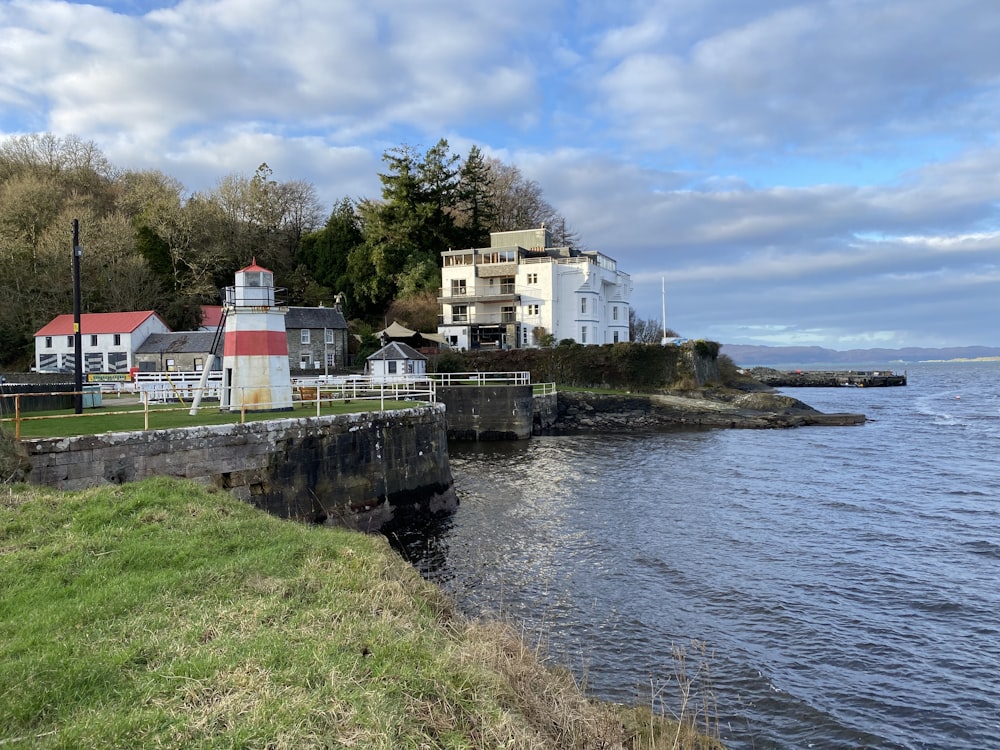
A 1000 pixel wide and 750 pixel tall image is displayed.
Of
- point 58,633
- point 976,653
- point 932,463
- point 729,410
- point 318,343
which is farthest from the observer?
point 318,343

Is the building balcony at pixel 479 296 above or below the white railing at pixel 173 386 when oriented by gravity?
above

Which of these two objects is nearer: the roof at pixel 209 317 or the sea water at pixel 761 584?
the sea water at pixel 761 584

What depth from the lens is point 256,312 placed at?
1794cm

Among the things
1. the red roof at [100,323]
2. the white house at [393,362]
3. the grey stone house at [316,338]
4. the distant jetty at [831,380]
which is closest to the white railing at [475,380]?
the white house at [393,362]

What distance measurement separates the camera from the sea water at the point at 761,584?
324 inches

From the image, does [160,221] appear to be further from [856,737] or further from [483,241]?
[856,737]

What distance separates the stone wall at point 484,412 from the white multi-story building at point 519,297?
1938cm

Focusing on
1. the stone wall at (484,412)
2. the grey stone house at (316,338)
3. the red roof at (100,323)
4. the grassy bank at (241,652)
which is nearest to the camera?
the grassy bank at (241,652)

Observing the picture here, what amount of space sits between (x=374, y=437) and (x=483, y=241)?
173ft

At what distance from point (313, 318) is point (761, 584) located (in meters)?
43.7

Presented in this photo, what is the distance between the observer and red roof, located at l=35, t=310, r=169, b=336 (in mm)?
43531

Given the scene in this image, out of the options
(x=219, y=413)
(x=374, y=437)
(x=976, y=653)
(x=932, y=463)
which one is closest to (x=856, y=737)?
(x=976, y=653)

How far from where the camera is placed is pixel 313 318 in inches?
1988

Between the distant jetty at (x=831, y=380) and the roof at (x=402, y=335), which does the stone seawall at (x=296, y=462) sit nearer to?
the roof at (x=402, y=335)
